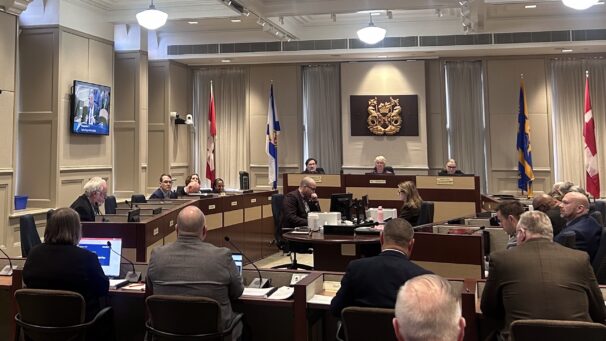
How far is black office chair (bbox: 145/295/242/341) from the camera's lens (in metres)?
2.51

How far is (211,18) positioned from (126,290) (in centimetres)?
570

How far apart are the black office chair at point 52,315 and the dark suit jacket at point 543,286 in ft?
7.11

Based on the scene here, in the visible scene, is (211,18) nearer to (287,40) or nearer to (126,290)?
(287,40)

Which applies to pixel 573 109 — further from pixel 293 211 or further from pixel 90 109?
pixel 90 109

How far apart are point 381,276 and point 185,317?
102cm

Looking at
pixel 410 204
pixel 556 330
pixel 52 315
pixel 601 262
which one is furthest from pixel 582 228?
pixel 52 315

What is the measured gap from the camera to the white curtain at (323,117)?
1019cm

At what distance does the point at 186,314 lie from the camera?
2.54 meters

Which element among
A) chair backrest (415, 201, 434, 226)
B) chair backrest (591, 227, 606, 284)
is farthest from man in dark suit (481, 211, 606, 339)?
chair backrest (415, 201, 434, 226)

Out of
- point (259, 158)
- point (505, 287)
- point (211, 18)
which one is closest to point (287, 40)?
point (211, 18)

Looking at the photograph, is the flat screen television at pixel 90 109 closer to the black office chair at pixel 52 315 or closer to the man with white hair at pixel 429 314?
the black office chair at pixel 52 315

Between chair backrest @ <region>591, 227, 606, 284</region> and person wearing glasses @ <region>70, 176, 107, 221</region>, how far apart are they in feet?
13.6

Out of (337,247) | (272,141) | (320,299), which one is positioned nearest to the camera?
(320,299)

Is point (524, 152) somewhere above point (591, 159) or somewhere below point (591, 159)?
above
